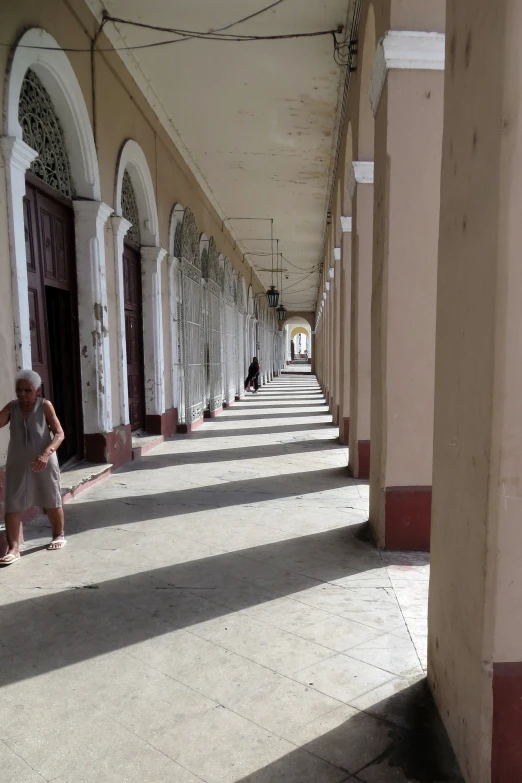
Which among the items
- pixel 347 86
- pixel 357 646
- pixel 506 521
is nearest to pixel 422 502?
pixel 357 646

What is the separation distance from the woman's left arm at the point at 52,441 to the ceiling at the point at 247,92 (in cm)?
456

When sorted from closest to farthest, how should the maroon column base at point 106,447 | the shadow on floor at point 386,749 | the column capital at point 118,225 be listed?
the shadow on floor at point 386,749
the maroon column base at point 106,447
the column capital at point 118,225

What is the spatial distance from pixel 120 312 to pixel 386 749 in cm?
580

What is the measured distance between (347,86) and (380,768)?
23.6ft

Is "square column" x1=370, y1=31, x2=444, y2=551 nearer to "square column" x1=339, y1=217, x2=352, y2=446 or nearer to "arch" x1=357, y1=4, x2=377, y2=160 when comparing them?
"arch" x1=357, y1=4, x2=377, y2=160

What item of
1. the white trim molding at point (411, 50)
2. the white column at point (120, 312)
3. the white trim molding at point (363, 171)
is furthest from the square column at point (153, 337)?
the white trim molding at point (411, 50)

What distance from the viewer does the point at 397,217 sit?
12.3ft

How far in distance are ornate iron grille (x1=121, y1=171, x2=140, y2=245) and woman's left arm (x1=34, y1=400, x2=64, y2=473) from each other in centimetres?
459

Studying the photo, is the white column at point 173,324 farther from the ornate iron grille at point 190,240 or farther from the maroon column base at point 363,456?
the maroon column base at point 363,456

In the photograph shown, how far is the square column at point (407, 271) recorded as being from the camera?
367 cm

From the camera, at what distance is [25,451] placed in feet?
12.4

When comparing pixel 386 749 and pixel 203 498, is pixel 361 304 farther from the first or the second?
pixel 386 749

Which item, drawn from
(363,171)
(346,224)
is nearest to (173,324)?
(346,224)

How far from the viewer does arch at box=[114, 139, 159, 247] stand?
7.00 meters
